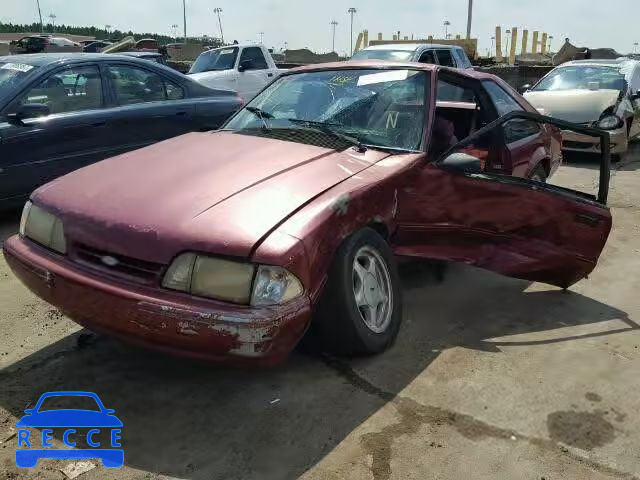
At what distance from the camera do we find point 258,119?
3.84m

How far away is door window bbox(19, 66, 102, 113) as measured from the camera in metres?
5.34

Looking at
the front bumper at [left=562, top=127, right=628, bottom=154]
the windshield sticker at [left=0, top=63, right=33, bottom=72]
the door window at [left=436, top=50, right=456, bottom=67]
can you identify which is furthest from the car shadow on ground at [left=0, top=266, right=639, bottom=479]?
the door window at [left=436, top=50, right=456, bottom=67]

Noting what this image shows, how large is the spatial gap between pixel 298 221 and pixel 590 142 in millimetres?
7337

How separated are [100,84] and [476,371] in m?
4.62

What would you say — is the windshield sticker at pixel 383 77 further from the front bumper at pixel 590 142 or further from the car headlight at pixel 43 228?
the front bumper at pixel 590 142

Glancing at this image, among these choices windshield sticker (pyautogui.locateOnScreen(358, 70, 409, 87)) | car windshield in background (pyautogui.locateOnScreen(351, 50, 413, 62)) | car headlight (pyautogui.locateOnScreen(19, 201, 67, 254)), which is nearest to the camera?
car headlight (pyautogui.locateOnScreen(19, 201, 67, 254))

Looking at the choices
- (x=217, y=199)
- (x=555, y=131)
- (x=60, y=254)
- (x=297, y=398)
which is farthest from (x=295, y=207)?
(x=555, y=131)

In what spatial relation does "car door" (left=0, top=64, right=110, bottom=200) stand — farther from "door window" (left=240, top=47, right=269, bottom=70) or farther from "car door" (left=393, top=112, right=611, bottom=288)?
"door window" (left=240, top=47, right=269, bottom=70)

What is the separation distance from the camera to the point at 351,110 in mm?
3602

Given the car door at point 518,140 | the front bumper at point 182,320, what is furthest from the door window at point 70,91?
the car door at point 518,140

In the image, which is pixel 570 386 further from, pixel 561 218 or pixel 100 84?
pixel 100 84

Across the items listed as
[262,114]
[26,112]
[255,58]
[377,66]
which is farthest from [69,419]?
[255,58]

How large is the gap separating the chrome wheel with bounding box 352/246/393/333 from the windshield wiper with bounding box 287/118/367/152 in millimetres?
663

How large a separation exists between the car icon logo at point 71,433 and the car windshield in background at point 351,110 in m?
1.79
